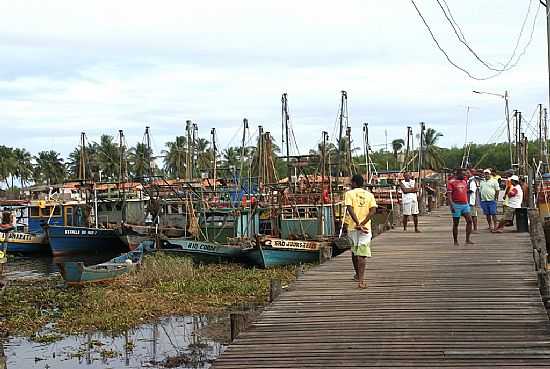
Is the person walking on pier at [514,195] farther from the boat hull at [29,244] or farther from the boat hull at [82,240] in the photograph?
the boat hull at [29,244]

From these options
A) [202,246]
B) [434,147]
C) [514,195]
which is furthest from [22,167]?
[514,195]

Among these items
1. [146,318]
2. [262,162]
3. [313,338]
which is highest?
[262,162]

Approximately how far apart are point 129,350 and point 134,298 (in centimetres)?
446

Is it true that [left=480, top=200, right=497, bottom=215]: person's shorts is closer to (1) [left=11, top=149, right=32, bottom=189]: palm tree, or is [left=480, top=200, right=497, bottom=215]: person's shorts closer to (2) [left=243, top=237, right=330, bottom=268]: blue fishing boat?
(2) [left=243, top=237, right=330, bottom=268]: blue fishing boat

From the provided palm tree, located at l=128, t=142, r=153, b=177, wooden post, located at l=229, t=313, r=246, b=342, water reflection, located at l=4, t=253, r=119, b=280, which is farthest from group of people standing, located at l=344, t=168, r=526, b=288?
palm tree, located at l=128, t=142, r=153, b=177

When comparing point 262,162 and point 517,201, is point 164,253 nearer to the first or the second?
point 262,162

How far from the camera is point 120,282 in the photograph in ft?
68.3

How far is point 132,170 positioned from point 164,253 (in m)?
43.8

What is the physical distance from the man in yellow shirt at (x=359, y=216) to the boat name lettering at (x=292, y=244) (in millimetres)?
13802

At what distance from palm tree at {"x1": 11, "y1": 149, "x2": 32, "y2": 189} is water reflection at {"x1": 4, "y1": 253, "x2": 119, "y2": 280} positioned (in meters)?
43.4

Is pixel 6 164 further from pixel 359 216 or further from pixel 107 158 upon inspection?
pixel 359 216

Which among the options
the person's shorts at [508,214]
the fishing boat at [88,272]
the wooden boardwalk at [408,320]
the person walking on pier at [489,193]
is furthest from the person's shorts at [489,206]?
the fishing boat at [88,272]

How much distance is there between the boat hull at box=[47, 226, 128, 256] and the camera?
34281 millimetres

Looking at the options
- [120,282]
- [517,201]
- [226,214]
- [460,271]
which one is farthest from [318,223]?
[460,271]
